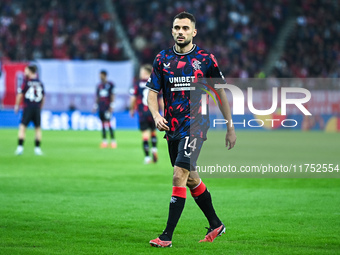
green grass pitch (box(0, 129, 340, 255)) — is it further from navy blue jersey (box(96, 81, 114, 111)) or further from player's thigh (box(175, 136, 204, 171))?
navy blue jersey (box(96, 81, 114, 111))

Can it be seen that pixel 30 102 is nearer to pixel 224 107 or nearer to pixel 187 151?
pixel 224 107

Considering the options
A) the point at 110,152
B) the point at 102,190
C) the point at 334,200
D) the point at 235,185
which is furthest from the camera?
the point at 110,152

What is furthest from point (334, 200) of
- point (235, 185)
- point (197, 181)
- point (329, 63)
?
point (329, 63)

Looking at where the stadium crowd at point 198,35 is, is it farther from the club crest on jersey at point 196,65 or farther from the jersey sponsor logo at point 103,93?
the club crest on jersey at point 196,65

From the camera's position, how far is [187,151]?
6.67 metres

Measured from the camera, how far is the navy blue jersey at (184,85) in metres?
6.77

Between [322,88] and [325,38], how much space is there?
895 centimetres

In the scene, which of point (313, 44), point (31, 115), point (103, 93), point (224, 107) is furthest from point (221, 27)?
point (224, 107)

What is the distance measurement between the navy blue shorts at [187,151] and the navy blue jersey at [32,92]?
1155 centimetres

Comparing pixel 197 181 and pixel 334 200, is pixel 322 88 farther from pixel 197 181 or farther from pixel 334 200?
pixel 197 181

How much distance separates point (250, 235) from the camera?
722 cm

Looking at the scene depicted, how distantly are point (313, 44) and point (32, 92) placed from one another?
22620 mm

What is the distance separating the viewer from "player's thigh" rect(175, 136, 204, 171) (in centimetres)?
666

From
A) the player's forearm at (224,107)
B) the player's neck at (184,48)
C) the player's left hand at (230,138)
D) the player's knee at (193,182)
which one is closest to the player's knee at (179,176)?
the player's knee at (193,182)
